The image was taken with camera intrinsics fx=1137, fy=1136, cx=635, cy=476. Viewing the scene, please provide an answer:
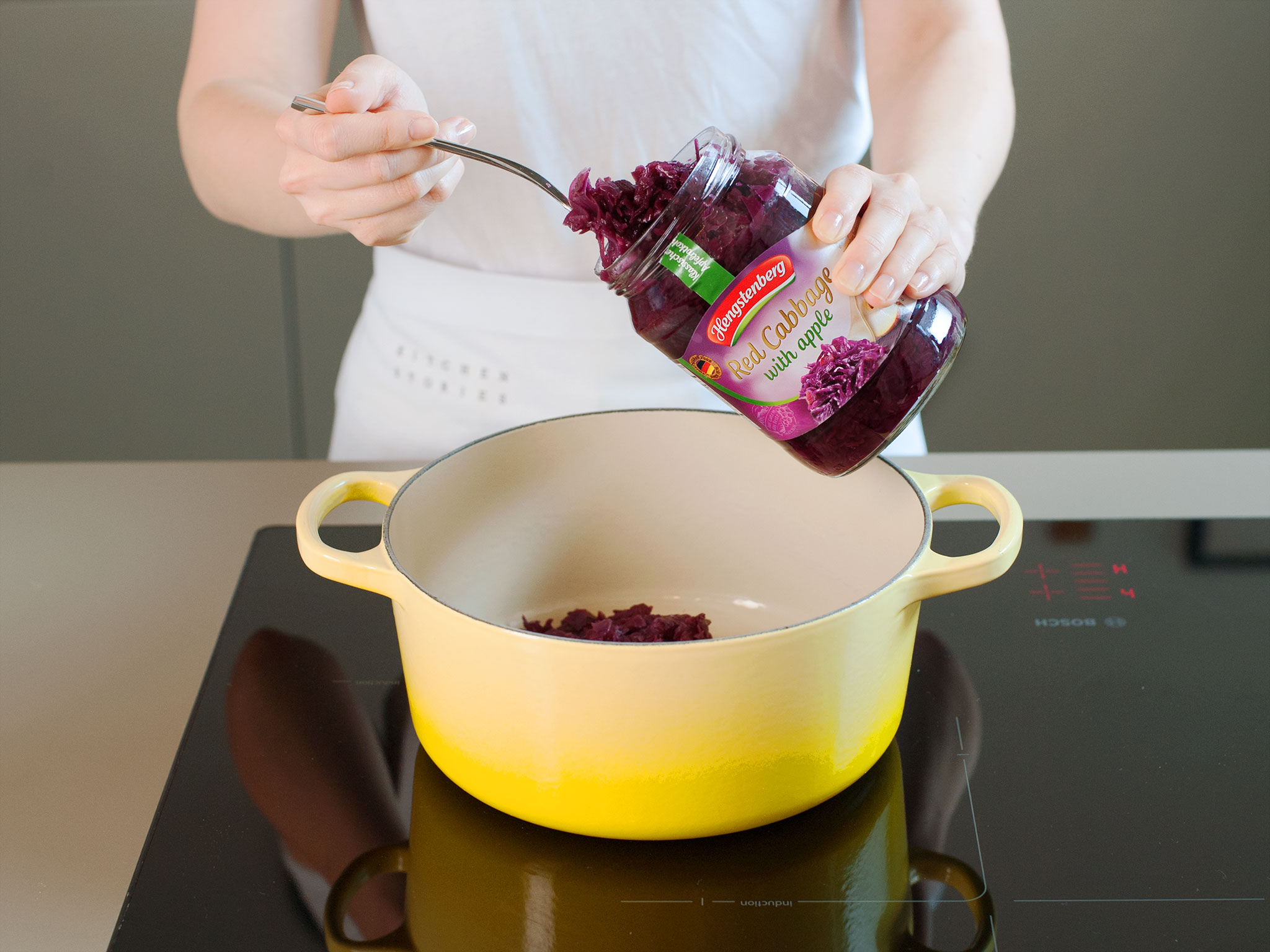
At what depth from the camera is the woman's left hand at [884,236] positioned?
1.66 ft

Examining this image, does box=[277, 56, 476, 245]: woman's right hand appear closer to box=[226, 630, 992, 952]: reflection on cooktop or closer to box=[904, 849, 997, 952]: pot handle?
Answer: box=[226, 630, 992, 952]: reflection on cooktop

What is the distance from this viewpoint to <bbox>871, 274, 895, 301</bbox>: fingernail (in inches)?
20.3

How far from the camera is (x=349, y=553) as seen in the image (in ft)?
1.69

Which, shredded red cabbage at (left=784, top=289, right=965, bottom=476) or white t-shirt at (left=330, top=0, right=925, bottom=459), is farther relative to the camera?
white t-shirt at (left=330, top=0, right=925, bottom=459)

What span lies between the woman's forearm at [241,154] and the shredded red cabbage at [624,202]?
0.30 metres

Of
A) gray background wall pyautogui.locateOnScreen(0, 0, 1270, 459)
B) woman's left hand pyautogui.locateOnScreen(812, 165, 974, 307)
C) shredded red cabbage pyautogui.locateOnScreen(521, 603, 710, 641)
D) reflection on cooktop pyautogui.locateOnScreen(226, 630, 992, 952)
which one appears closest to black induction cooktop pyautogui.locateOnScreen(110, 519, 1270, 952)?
reflection on cooktop pyautogui.locateOnScreen(226, 630, 992, 952)

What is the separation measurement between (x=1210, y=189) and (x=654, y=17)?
1293mm

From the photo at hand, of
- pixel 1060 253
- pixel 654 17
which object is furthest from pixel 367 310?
pixel 1060 253

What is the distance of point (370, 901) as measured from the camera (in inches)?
19.3

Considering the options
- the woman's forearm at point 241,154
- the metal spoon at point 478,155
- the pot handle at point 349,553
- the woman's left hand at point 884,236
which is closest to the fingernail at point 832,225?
the woman's left hand at point 884,236

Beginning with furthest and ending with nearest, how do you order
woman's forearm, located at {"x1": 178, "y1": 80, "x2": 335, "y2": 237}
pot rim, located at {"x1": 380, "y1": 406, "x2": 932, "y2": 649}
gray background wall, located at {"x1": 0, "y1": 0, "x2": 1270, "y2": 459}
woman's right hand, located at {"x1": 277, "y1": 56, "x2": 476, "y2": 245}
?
gray background wall, located at {"x1": 0, "y1": 0, "x2": 1270, "y2": 459}
woman's forearm, located at {"x1": 178, "y1": 80, "x2": 335, "y2": 237}
woman's right hand, located at {"x1": 277, "y1": 56, "x2": 476, "y2": 245}
pot rim, located at {"x1": 380, "y1": 406, "x2": 932, "y2": 649}

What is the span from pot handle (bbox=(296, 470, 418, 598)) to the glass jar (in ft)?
0.54

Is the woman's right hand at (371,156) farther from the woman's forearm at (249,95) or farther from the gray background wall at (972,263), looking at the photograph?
the gray background wall at (972,263)

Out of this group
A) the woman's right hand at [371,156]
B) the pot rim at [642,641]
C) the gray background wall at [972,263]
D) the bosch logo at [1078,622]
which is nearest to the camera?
the pot rim at [642,641]
